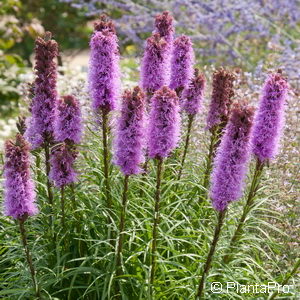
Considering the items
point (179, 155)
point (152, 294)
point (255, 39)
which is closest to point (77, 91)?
point (179, 155)

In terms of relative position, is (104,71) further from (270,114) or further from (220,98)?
(270,114)

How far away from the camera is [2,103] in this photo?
11.3 m

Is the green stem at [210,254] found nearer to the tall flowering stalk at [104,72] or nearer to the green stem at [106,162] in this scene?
the green stem at [106,162]

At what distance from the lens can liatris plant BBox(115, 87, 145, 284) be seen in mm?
3131

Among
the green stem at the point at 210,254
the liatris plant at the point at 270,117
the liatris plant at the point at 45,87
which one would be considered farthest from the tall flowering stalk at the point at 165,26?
the green stem at the point at 210,254

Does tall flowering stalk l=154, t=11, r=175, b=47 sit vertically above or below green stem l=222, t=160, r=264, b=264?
above

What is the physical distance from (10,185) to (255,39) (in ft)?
31.6

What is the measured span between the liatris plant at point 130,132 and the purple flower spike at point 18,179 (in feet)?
1.85

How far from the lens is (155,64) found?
3920 millimetres

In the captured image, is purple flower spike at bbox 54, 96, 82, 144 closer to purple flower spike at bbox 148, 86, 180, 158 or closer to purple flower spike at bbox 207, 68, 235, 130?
purple flower spike at bbox 148, 86, 180, 158

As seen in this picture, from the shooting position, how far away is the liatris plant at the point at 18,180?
10.1 ft

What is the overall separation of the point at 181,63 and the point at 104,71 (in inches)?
34.5

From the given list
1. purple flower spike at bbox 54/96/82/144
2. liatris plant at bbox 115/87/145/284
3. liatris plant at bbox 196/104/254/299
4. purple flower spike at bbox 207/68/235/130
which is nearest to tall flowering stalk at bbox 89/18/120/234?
purple flower spike at bbox 54/96/82/144

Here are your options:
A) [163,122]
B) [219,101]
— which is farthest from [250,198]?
[163,122]
